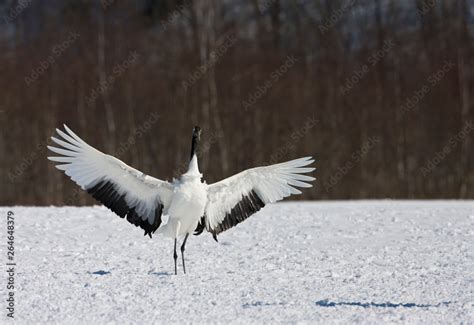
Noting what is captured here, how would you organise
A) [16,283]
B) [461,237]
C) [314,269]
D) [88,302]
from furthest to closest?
[461,237], [314,269], [16,283], [88,302]

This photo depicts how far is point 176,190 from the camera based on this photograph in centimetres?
925

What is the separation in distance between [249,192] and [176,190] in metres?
0.98

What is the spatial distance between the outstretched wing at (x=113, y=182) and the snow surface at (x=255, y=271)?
0.73 metres

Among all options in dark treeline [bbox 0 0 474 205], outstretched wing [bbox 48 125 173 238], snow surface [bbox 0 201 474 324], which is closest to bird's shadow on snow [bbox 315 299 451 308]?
snow surface [bbox 0 201 474 324]

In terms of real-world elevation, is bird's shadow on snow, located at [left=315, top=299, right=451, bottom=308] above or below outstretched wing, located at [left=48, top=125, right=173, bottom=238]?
below

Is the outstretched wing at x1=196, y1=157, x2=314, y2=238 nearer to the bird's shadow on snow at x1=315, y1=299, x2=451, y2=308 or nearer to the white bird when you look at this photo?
the white bird

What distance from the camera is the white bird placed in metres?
9.26

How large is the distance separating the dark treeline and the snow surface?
1322cm

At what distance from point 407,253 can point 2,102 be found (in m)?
19.4

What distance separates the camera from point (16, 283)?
28.4 feet

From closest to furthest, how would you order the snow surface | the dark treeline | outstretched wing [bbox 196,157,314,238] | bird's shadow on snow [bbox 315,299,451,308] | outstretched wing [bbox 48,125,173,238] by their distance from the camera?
the snow surface
bird's shadow on snow [bbox 315,299,451,308]
outstretched wing [bbox 48,125,173,238]
outstretched wing [bbox 196,157,314,238]
the dark treeline

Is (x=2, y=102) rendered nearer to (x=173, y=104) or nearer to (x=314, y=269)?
(x=173, y=104)

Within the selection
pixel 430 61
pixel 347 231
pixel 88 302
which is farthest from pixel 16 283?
pixel 430 61

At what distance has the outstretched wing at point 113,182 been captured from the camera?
30.3 ft
